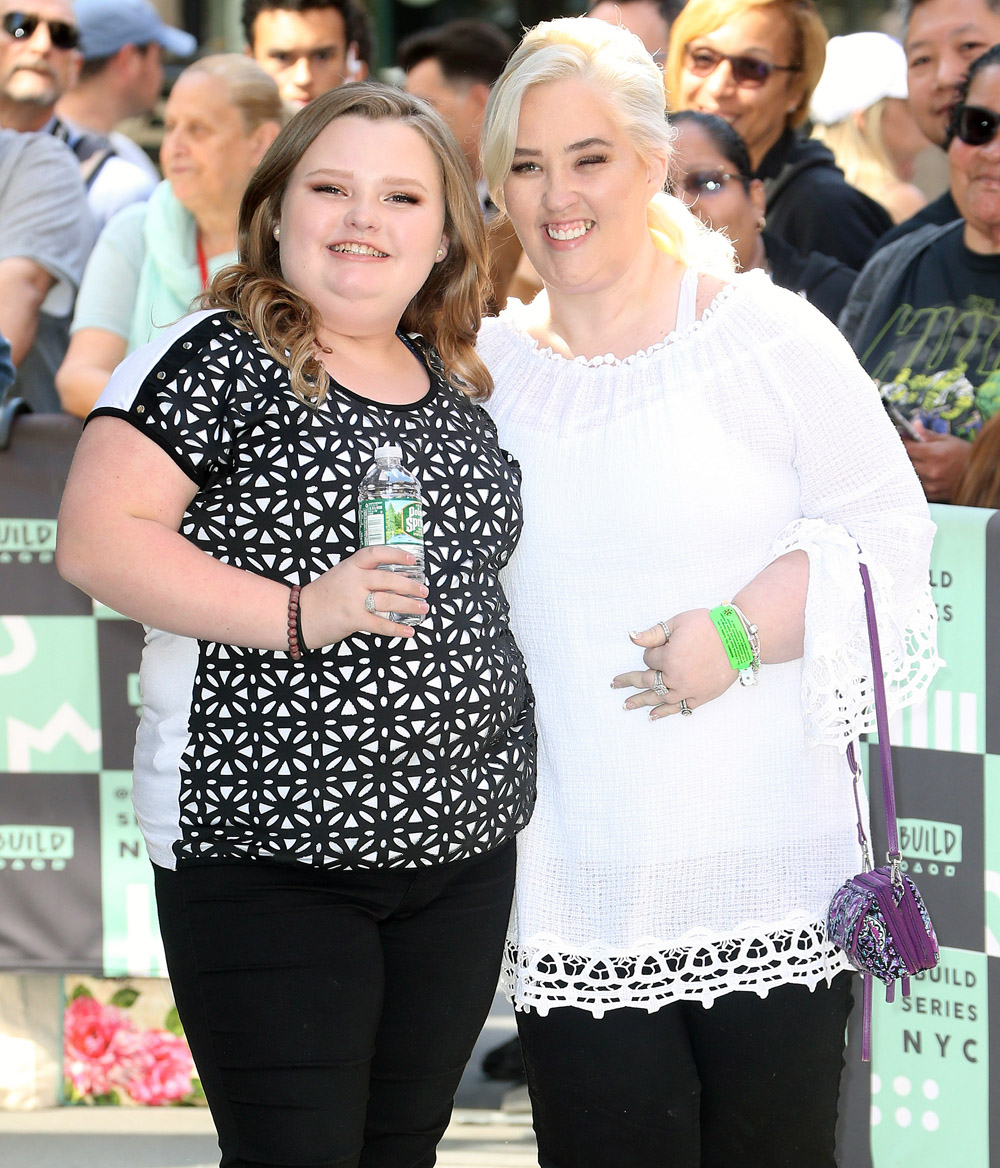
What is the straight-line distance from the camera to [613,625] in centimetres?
210

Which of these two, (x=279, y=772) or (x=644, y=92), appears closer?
(x=279, y=772)

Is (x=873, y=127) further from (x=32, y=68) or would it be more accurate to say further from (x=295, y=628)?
(x=295, y=628)

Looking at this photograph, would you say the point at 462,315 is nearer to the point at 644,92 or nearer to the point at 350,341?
the point at 350,341

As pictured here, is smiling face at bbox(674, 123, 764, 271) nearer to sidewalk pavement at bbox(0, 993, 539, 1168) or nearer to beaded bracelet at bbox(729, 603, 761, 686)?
beaded bracelet at bbox(729, 603, 761, 686)

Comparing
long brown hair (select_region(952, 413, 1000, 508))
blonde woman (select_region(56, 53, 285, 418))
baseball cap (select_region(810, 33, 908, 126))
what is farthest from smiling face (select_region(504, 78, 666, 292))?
baseball cap (select_region(810, 33, 908, 126))

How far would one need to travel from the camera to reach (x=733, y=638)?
2010 mm

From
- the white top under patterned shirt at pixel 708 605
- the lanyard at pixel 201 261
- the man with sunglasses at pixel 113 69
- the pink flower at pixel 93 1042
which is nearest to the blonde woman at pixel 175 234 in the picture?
the lanyard at pixel 201 261

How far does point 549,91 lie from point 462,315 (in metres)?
0.35

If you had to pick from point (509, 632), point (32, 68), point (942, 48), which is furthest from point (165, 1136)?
point (942, 48)

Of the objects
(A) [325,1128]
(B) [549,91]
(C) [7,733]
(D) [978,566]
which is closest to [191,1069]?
(C) [7,733]

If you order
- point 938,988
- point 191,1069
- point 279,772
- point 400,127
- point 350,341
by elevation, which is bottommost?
point 191,1069

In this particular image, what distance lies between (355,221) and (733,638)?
0.75 meters

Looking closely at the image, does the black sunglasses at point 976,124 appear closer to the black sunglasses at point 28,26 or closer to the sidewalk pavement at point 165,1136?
the sidewalk pavement at point 165,1136

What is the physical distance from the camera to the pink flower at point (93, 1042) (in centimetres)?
327
